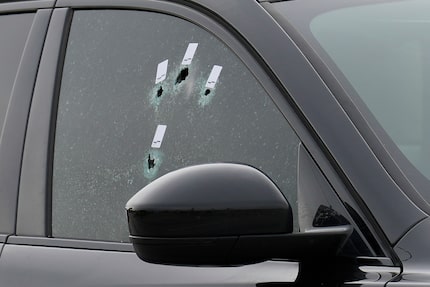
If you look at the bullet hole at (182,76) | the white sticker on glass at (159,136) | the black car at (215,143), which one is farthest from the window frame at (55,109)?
the white sticker on glass at (159,136)

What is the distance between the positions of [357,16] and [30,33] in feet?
2.82

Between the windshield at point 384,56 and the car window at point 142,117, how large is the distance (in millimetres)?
162

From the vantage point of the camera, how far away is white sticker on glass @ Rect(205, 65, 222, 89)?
7.98ft

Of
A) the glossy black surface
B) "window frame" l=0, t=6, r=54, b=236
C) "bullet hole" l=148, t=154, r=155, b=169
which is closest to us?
the glossy black surface

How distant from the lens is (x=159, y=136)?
97.7 inches

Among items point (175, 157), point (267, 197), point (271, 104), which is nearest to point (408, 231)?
point (267, 197)

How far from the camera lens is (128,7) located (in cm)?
268

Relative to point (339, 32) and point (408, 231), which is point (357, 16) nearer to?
point (339, 32)

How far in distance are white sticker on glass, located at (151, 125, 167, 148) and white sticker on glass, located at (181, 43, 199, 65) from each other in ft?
0.49

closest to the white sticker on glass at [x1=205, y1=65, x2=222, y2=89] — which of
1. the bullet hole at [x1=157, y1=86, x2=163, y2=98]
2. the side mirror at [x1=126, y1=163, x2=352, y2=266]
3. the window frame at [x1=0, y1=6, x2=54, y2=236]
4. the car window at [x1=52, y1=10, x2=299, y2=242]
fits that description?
the car window at [x1=52, y1=10, x2=299, y2=242]

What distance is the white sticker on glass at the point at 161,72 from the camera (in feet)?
8.30

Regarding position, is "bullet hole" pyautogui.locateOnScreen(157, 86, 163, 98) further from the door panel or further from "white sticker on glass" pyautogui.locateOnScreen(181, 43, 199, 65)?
the door panel

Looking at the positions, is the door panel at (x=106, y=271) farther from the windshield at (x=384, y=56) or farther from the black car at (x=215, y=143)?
the windshield at (x=384, y=56)

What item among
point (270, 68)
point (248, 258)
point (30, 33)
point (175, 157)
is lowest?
point (248, 258)
